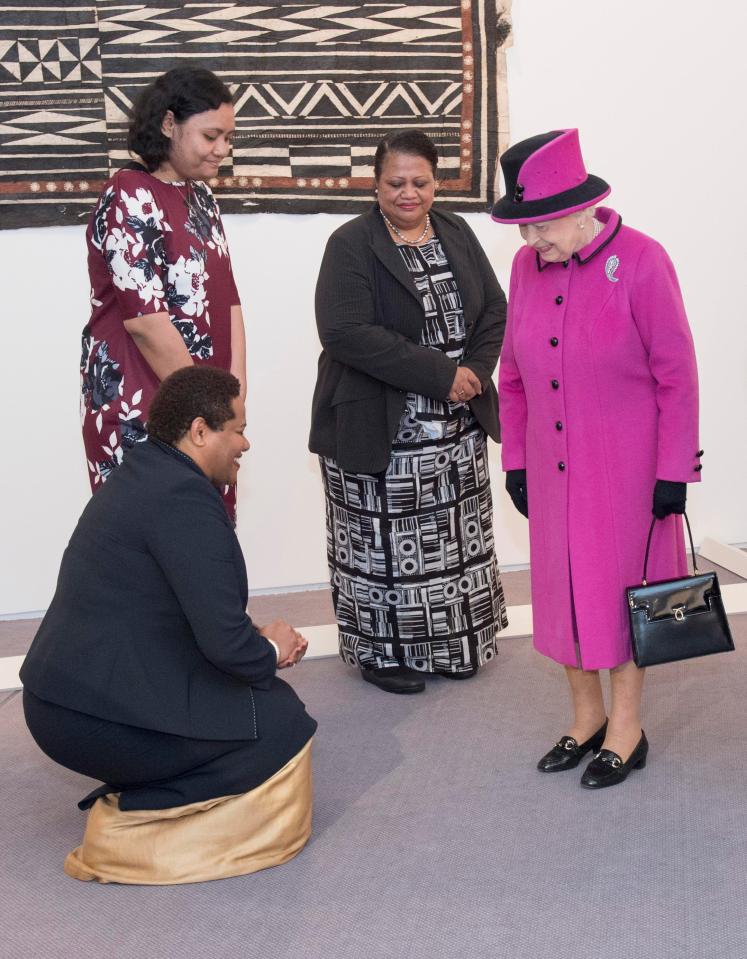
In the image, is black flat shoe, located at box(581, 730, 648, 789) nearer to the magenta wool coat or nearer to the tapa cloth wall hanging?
the magenta wool coat

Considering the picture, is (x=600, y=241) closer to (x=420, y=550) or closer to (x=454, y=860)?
(x=420, y=550)

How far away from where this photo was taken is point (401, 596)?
11.5ft

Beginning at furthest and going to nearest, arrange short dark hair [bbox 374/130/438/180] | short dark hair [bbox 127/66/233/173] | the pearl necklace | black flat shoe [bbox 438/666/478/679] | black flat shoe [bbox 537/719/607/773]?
black flat shoe [bbox 438/666/478/679]
the pearl necklace
short dark hair [bbox 374/130/438/180]
short dark hair [bbox 127/66/233/173]
black flat shoe [bbox 537/719/607/773]

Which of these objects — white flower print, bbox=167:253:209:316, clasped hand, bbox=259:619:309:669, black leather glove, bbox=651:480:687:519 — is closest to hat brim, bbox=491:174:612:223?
black leather glove, bbox=651:480:687:519

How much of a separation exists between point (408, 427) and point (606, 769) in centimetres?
115

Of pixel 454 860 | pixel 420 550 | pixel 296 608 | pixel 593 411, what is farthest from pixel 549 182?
pixel 296 608

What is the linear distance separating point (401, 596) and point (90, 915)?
1.44m

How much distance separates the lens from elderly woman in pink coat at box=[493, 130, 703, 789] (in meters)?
2.58

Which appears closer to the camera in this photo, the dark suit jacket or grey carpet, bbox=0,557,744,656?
the dark suit jacket

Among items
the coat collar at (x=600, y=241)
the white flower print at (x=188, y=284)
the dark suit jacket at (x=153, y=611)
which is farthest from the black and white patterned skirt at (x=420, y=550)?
the dark suit jacket at (x=153, y=611)

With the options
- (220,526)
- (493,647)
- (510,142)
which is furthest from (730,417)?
(220,526)

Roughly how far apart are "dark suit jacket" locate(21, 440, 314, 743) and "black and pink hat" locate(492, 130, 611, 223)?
0.92 meters

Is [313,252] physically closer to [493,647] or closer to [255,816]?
[493,647]

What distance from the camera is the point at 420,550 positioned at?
11.4 ft
